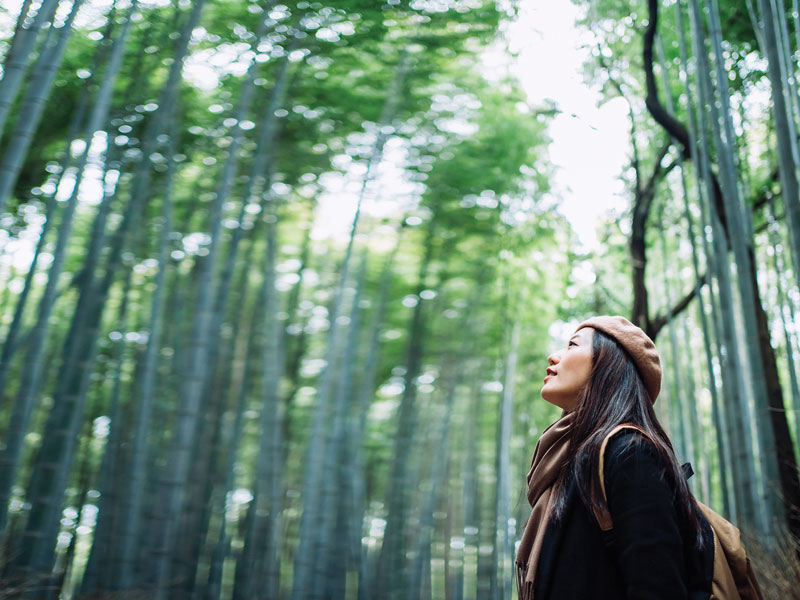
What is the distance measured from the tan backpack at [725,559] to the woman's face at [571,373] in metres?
0.12

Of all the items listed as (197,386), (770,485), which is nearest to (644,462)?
(770,485)

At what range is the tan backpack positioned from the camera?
3.03 feet

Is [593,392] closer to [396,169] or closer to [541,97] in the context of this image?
[541,97]

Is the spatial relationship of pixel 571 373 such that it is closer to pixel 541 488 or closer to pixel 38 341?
pixel 541 488

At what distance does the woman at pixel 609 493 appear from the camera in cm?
88

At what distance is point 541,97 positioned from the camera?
561cm

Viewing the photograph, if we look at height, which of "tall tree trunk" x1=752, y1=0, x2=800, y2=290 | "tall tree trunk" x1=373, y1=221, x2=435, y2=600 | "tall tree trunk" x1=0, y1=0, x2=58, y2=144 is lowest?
"tall tree trunk" x1=373, y1=221, x2=435, y2=600

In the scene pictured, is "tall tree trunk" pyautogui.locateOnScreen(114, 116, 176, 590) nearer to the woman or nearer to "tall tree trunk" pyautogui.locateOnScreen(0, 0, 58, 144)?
"tall tree trunk" pyautogui.locateOnScreen(0, 0, 58, 144)

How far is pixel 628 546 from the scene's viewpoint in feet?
2.89

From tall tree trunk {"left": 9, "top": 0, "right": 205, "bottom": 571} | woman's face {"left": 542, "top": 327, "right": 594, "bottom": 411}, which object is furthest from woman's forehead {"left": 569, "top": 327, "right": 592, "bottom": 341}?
tall tree trunk {"left": 9, "top": 0, "right": 205, "bottom": 571}

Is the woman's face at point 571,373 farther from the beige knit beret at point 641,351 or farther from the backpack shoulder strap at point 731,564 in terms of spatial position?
the backpack shoulder strap at point 731,564

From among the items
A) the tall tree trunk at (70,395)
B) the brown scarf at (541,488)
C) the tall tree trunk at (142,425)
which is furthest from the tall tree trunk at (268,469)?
the brown scarf at (541,488)

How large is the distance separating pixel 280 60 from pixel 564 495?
4.15 metres

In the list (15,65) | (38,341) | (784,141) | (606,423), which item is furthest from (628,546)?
(38,341)
